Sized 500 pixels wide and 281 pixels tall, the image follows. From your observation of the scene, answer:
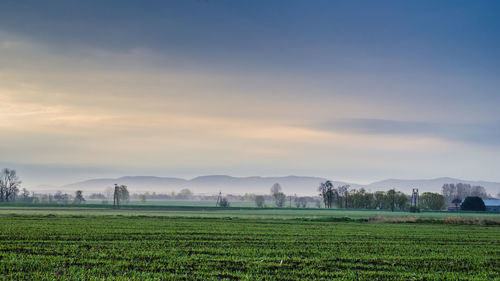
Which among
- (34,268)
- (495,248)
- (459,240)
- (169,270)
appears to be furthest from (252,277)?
(459,240)

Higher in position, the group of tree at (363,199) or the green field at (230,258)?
the green field at (230,258)

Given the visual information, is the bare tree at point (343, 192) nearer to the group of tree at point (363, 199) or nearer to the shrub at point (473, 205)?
the group of tree at point (363, 199)

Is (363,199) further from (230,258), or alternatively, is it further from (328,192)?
(230,258)

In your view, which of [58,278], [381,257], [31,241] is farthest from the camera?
[31,241]

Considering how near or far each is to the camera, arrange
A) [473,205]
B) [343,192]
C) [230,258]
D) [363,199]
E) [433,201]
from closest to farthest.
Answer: [230,258]
[473,205]
[433,201]
[363,199]
[343,192]

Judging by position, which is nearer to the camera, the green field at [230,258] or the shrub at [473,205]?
the green field at [230,258]

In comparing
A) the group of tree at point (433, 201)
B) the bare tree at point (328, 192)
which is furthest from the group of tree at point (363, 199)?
the group of tree at point (433, 201)

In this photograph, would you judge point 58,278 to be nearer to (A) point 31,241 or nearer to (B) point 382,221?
(A) point 31,241

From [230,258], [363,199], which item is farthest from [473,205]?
[230,258]

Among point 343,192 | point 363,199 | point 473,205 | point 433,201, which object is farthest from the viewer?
point 343,192

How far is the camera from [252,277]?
781 inches

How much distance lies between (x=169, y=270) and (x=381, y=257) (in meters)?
13.1

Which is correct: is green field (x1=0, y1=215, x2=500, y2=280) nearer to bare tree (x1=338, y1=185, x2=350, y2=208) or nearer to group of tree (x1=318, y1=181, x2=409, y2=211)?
group of tree (x1=318, y1=181, x2=409, y2=211)

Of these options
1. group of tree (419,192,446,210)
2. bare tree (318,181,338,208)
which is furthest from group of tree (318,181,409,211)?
group of tree (419,192,446,210)
